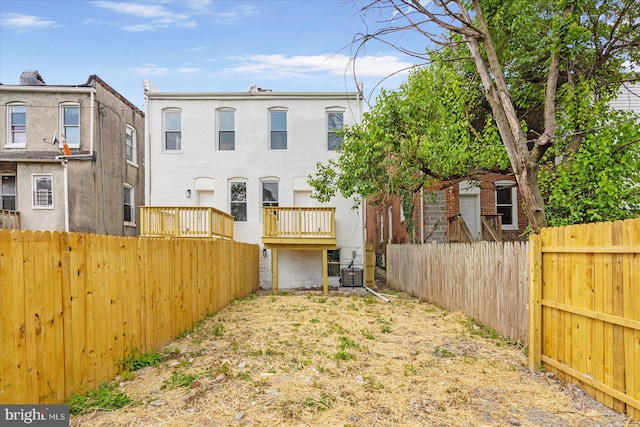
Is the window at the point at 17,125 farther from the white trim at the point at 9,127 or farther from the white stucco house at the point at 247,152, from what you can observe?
the white stucco house at the point at 247,152

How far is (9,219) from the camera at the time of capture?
13906 mm

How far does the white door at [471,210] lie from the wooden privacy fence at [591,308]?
32.2 ft

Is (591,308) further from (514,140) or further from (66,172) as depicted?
(66,172)

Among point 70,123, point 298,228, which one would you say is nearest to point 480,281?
point 298,228

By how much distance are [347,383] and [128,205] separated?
15707 mm

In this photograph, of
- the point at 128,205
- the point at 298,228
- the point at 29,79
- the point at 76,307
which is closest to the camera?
the point at 76,307

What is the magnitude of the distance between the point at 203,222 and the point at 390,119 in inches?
253

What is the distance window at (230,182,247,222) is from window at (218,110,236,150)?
1461mm

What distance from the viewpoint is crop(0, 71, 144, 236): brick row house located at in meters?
14.3

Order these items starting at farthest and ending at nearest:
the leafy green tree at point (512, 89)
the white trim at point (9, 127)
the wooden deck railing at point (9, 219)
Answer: the white trim at point (9, 127) → the wooden deck railing at point (9, 219) → the leafy green tree at point (512, 89)

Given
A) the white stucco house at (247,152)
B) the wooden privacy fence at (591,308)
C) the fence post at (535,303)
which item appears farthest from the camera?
the white stucco house at (247,152)

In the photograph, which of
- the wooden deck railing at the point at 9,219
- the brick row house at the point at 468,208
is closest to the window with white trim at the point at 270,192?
the brick row house at the point at 468,208

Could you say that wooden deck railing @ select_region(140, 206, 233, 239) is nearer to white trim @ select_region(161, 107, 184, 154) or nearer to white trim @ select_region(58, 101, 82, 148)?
white trim @ select_region(161, 107, 184, 154)

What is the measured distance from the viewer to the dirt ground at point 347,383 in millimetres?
3266
